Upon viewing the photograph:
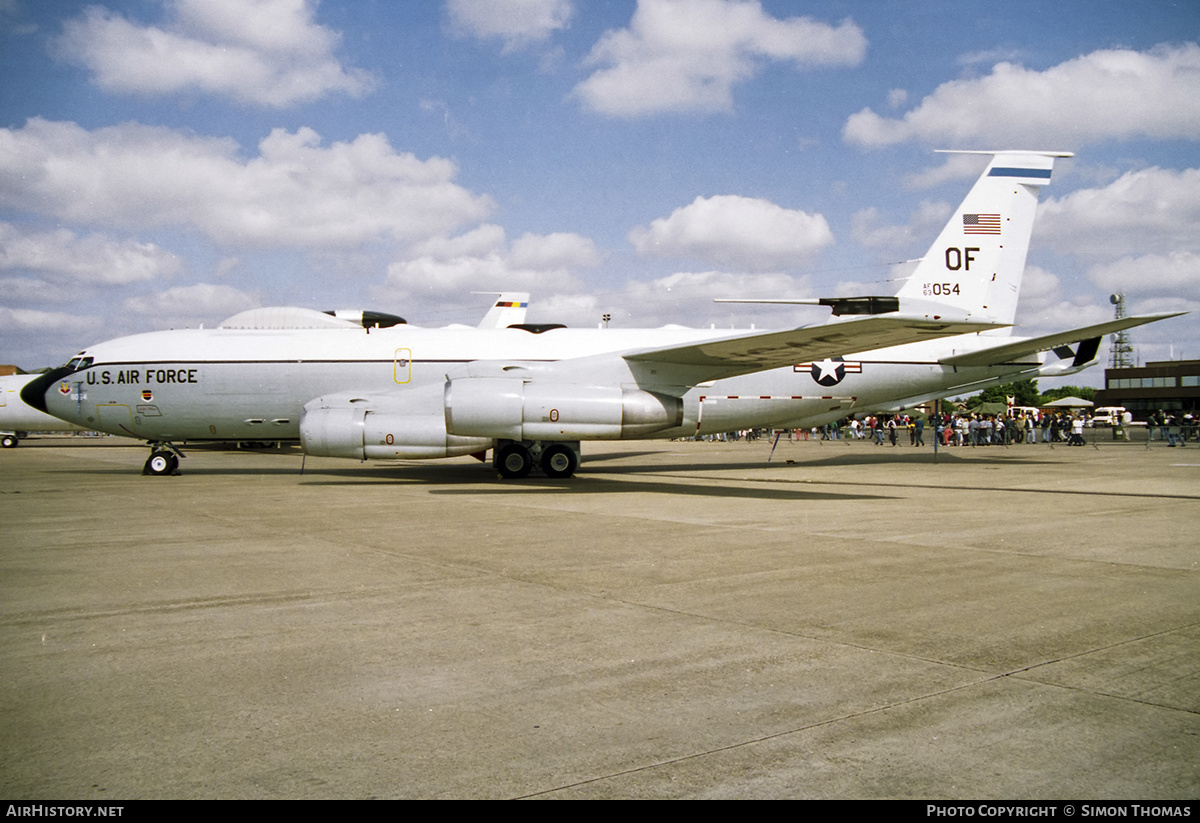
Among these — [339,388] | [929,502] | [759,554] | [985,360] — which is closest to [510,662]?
[759,554]

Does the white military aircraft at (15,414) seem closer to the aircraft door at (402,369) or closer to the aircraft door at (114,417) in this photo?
the aircraft door at (114,417)

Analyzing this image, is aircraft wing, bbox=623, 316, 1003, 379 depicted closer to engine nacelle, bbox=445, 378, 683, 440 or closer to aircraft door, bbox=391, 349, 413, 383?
engine nacelle, bbox=445, 378, 683, 440

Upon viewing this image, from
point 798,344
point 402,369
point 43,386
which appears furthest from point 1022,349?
point 43,386

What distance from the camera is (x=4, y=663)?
434 cm

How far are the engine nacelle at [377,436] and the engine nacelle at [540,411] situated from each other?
1.07 meters

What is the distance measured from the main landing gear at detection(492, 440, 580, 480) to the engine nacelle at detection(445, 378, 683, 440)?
255 centimetres

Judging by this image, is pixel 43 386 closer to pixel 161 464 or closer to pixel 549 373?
pixel 161 464

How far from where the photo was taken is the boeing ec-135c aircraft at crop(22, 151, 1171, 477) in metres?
14.5

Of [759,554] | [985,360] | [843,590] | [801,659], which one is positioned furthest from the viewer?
[985,360]

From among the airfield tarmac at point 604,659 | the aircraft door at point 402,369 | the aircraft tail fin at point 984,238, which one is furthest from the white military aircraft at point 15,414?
the aircraft tail fin at point 984,238

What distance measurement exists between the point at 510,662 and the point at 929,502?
384 inches

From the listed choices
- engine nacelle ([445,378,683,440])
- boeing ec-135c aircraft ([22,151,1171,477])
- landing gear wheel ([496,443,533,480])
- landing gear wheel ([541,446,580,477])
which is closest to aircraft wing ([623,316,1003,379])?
boeing ec-135c aircraft ([22,151,1171,477])

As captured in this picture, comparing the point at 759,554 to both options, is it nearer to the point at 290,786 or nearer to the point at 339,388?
the point at 290,786

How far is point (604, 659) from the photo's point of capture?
437cm
